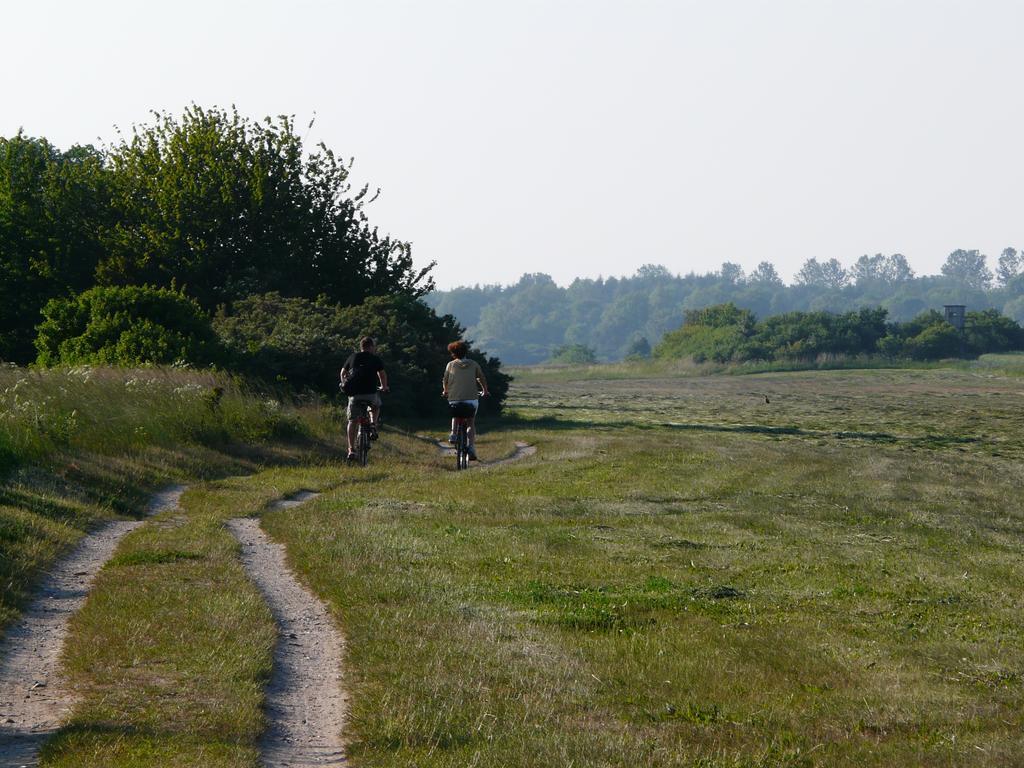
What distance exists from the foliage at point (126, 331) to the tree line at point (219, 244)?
3.49 meters

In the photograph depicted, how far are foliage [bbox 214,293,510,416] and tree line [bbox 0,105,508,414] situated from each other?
0.08 meters

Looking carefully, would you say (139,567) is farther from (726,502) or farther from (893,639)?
(726,502)

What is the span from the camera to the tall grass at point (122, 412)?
19.0 metres

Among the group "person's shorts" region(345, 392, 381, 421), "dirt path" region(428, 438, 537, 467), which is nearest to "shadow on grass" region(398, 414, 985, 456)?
"dirt path" region(428, 438, 537, 467)

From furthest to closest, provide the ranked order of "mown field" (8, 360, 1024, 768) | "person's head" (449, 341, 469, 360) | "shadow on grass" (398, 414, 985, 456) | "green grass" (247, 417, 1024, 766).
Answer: "shadow on grass" (398, 414, 985, 456) → "person's head" (449, 341, 469, 360) → "green grass" (247, 417, 1024, 766) → "mown field" (8, 360, 1024, 768)

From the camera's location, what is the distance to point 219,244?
5134 cm

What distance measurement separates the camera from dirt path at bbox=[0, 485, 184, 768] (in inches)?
271

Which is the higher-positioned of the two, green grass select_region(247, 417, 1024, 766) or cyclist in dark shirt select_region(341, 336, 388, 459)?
cyclist in dark shirt select_region(341, 336, 388, 459)

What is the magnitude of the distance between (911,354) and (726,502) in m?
115

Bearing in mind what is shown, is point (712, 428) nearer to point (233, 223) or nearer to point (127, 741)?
point (233, 223)

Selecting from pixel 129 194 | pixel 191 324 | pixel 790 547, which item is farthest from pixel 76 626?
pixel 129 194

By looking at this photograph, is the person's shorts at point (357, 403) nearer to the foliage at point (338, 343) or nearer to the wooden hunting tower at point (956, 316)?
the foliage at point (338, 343)

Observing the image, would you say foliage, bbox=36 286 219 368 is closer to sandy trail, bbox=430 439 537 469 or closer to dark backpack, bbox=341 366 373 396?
sandy trail, bbox=430 439 537 469

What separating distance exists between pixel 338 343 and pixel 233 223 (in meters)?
16.3
